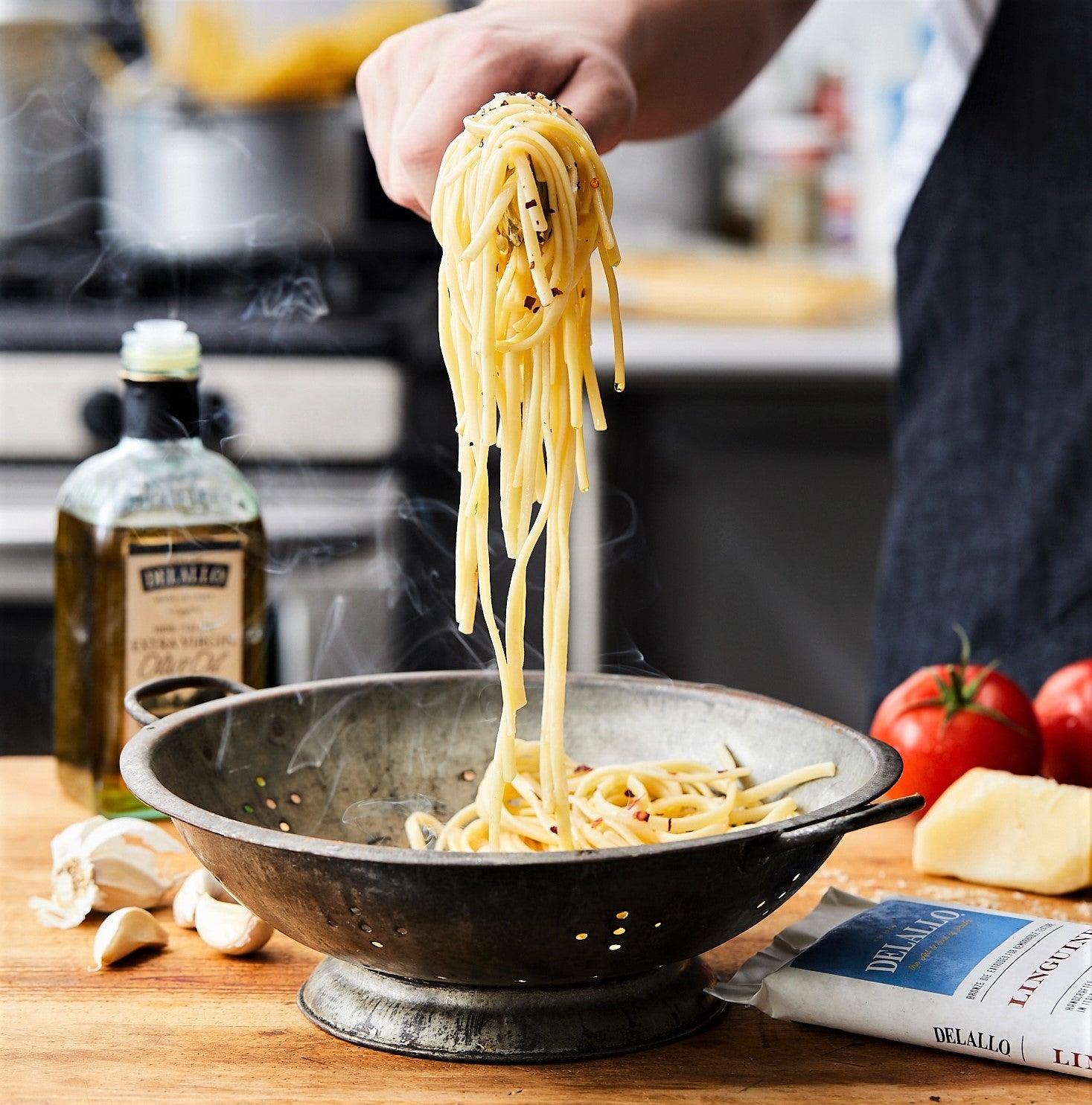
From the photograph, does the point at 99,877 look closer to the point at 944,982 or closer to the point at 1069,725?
the point at 944,982

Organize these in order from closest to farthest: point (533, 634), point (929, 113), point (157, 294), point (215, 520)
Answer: point (215, 520) → point (929, 113) → point (533, 634) → point (157, 294)

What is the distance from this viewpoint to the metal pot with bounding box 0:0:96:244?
10.4 feet

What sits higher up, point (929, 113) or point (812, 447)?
point (929, 113)

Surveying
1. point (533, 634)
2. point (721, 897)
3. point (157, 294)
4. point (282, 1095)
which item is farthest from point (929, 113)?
point (157, 294)

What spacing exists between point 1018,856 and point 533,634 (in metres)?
1.19

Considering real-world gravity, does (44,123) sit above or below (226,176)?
above

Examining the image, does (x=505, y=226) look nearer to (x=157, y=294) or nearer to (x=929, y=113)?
(x=929, y=113)

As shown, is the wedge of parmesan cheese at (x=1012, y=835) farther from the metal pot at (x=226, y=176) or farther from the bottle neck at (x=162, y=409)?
the metal pot at (x=226, y=176)

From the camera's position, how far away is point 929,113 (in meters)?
1.88

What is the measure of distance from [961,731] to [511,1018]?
581 millimetres

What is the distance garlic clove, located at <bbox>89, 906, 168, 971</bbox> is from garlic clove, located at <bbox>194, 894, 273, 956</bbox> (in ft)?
0.11

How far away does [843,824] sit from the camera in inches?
33.7

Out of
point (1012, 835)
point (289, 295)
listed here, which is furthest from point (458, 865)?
point (289, 295)

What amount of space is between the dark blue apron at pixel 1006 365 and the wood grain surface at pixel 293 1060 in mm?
923
